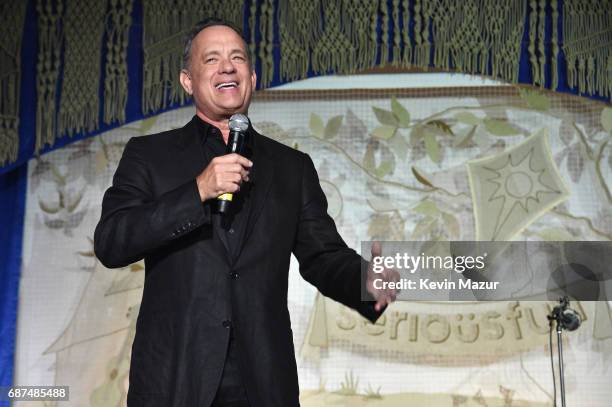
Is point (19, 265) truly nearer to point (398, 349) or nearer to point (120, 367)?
point (120, 367)

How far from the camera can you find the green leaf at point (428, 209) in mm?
3154

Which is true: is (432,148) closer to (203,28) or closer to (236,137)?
(203,28)

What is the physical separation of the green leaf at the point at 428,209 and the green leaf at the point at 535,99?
57 centimetres

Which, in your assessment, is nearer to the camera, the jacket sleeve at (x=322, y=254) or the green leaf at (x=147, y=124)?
the jacket sleeve at (x=322, y=254)

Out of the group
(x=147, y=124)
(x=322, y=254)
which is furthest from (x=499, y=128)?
(x=322, y=254)

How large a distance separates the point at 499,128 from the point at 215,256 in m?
1.98

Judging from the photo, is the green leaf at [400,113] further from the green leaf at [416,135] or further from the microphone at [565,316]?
the microphone at [565,316]

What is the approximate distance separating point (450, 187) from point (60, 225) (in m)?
1.61

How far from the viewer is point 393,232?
10.3 ft

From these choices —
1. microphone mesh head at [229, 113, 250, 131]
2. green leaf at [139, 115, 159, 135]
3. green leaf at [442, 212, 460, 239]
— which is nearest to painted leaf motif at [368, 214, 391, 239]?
green leaf at [442, 212, 460, 239]

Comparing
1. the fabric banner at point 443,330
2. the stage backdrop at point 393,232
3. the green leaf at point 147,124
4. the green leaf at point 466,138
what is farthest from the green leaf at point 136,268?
the green leaf at point 466,138

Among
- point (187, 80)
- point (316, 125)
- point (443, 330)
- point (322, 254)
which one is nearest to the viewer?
point (322, 254)

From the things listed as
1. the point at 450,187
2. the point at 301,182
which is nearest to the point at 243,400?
the point at 301,182

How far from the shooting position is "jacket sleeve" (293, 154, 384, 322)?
1579 millimetres
